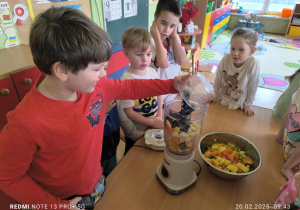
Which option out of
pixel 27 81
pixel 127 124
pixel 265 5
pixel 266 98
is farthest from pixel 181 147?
pixel 265 5

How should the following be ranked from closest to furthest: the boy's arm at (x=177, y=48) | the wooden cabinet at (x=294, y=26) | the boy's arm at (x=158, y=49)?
the boy's arm at (x=158, y=49), the boy's arm at (x=177, y=48), the wooden cabinet at (x=294, y=26)

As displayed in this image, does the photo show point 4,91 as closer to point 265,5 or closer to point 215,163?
point 215,163

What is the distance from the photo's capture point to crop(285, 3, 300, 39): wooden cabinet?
17.8 ft

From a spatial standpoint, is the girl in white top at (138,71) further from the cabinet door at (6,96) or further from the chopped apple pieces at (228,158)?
the cabinet door at (6,96)

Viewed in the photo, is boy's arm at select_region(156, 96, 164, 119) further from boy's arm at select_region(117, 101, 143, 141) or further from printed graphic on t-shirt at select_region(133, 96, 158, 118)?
boy's arm at select_region(117, 101, 143, 141)

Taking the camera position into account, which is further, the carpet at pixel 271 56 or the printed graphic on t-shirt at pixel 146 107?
the carpet at pixel 271 56

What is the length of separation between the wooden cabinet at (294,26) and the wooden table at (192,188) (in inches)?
243

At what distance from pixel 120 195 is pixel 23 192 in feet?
0.98

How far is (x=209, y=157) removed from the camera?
81cm

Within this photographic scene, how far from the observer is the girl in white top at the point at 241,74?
1236mm

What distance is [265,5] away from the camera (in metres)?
6.27

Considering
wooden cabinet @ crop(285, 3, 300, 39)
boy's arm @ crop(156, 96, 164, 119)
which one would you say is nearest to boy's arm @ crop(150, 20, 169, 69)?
boy's arm @ crop(156, 96, 164, 119)

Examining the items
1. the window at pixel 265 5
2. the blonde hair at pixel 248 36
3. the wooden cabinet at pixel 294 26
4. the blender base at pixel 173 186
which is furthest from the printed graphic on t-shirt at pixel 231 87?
the window at pixel 265 5

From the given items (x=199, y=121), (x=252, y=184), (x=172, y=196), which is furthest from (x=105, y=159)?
(x=252, y=184)
